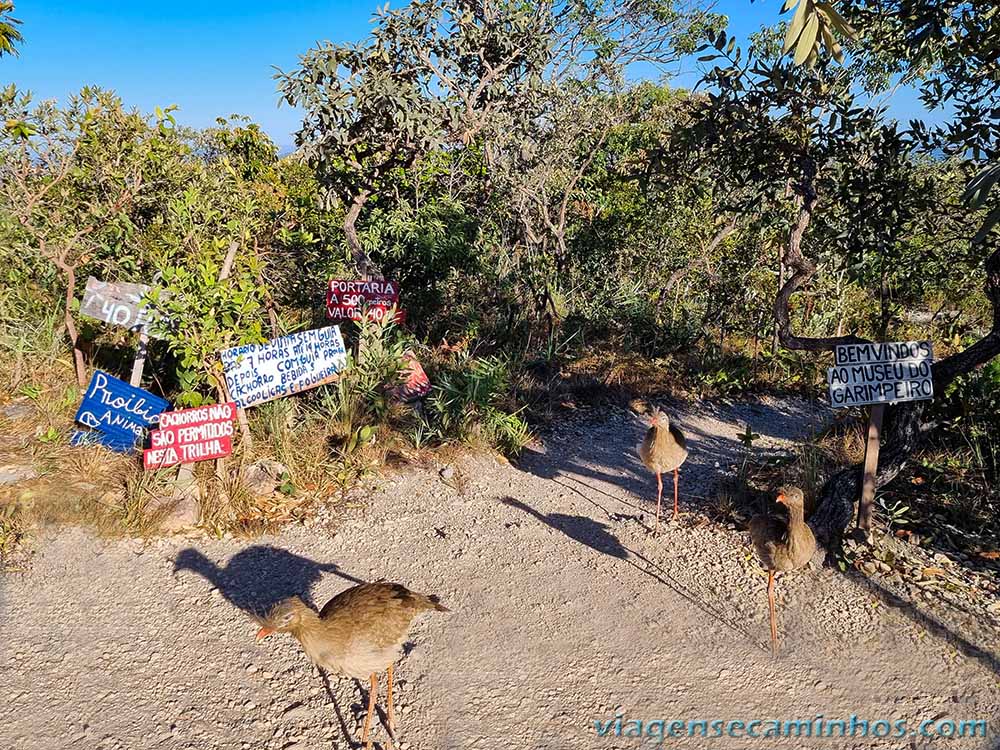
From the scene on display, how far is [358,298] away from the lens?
7090 mm

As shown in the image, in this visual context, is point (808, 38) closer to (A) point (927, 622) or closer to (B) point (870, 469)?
(B) point (870, 469)

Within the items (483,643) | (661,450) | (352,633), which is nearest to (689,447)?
(661,450)

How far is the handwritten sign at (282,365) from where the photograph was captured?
5.16 metres

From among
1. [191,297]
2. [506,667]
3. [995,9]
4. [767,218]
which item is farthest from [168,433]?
[995,9]

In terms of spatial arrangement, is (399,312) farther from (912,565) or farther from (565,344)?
(912,565)

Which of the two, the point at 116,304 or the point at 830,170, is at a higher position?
the point at 830,170

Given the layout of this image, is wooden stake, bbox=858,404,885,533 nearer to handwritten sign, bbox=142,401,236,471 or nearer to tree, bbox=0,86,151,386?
handwritten sign, bbox=142,401,236,471

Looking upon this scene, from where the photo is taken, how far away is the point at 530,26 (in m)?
7.30

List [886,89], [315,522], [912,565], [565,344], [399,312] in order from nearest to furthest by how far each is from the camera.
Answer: [912,565] < [315,522] < [886,89] < [399,312] < [565,344]

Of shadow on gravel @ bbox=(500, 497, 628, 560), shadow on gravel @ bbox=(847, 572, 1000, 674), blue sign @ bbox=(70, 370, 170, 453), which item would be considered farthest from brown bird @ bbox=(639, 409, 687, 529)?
blue sign @ bbox=(70, 370, 170, 453)

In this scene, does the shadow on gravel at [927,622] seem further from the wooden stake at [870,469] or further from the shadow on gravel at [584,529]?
the shadow on gravel at [584,529]

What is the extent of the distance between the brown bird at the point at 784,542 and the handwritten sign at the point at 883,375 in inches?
31.0

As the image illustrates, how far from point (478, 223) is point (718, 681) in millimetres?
6738

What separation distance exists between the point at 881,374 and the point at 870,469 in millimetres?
657
